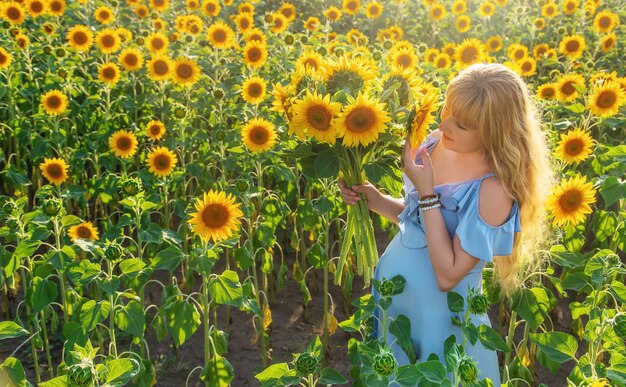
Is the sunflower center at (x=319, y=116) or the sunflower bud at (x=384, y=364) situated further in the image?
the sunflower center at (x=319, y=116)

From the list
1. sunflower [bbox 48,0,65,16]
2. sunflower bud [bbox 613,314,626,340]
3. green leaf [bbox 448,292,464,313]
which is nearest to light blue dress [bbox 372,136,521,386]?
green leaf [bbox 448,292,464,313]

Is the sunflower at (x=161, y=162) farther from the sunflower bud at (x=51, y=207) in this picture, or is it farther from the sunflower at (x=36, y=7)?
the sunflower at (x=36, y=7)

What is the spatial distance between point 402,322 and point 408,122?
2.04 feet

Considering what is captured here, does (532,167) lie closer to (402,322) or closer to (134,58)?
(402,322)

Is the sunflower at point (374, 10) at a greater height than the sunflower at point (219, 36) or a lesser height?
greater

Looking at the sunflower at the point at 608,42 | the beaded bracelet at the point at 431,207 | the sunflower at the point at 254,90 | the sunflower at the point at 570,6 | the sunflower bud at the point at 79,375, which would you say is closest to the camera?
the sunflower bud at the point at 79,375

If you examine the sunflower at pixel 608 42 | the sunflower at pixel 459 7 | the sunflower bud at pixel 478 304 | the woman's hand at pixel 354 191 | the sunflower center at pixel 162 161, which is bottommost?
the sunflower bud at pixel 478 304

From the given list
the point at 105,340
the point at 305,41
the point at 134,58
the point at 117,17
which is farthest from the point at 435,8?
the point at 105,340

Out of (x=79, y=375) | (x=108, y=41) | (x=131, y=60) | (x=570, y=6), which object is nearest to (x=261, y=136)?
(x=131, y=60)

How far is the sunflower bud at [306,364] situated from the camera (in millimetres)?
1838

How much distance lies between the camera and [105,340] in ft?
11.0

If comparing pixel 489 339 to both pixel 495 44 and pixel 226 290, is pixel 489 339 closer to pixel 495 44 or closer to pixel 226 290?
pixel 226 290

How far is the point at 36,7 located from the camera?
5152mm

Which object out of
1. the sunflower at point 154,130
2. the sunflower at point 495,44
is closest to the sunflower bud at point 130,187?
the sunflower at point 154,130
